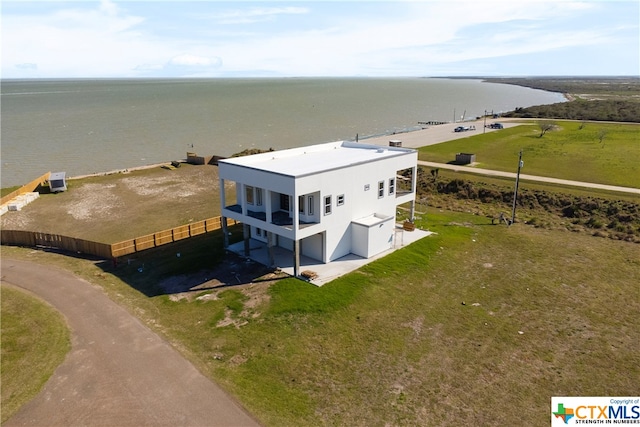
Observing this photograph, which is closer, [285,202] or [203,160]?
[285,202]

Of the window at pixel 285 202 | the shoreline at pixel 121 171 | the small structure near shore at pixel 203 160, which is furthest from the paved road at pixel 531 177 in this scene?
the shoreline at pixel 121 171

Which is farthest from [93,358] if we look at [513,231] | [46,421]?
[513,231]

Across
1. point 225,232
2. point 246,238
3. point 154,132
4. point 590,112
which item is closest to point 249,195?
point 246,238

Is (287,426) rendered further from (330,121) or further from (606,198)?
(330,121)

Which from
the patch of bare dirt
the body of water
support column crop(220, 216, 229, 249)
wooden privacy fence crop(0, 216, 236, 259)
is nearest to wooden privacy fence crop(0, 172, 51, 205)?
the patch of bare dirt

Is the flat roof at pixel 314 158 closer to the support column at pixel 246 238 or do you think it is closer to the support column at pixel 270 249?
the support column at pixel 270 249

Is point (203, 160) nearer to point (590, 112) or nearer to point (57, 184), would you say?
point (57, 184)
